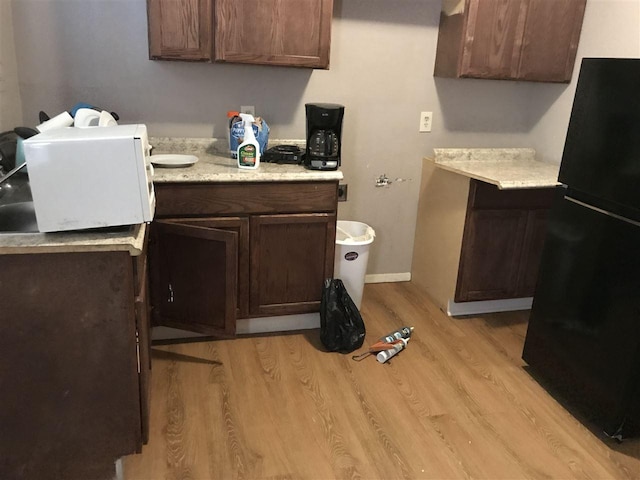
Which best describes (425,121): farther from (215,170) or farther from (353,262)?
(215,170)

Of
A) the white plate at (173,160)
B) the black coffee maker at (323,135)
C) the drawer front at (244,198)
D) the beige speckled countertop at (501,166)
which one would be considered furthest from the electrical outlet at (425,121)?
the white plate at (173,160)

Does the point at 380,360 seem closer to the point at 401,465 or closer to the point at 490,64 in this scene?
the point at 401,465

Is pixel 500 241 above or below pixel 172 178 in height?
below

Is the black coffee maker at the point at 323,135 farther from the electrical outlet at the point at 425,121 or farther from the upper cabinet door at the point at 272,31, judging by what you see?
the electrical outlet at the point at 425,121

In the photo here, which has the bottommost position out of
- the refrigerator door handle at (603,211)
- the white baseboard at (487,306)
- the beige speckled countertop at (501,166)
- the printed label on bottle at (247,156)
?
the white baseboard at (487,306)

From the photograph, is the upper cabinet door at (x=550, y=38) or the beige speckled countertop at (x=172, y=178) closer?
the beige speckled countertop at (x=172, y=178)

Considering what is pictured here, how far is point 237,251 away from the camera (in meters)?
2.52

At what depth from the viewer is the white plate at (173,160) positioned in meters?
2.46

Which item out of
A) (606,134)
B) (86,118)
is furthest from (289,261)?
(606,134)

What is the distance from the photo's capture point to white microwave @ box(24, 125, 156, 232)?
1.44m

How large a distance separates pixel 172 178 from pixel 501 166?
1.92m

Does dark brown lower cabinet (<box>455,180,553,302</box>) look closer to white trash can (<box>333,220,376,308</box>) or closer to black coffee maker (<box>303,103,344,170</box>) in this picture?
white trash can (<box>333,220,376,308</box>)

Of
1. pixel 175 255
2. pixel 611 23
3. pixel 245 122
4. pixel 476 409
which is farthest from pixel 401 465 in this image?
pixel 611 23

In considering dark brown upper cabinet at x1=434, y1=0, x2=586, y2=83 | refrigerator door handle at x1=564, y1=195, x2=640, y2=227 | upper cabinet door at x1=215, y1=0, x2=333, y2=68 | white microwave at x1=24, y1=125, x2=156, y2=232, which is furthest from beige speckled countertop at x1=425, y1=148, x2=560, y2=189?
white microwave at x1=24, y1=125, x2=156, y2=232
